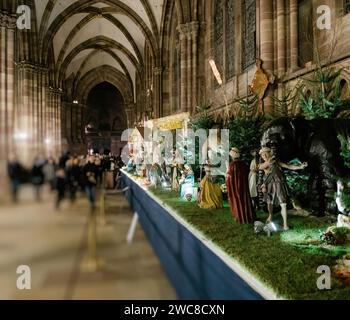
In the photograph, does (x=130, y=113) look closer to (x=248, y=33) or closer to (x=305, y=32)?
(x=248, y=33)

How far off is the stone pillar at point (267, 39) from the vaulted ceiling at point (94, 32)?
14785 mm

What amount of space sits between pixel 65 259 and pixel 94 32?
105ft

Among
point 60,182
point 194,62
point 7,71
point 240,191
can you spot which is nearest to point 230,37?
point 194,62

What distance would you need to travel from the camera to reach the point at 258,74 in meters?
9.35

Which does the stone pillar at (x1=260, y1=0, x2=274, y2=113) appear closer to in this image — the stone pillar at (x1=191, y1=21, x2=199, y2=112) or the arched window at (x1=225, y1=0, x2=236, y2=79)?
the arched window at (x1=225, y1=0, x2=236, y2=79)

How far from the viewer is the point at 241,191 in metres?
5.89

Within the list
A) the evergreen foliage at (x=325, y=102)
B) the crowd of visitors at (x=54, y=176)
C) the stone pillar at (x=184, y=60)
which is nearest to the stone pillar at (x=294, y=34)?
the evergreen foliage at (x=325, y=102)

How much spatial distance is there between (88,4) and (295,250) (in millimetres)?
25482

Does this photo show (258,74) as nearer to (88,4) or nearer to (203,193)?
(203,193)

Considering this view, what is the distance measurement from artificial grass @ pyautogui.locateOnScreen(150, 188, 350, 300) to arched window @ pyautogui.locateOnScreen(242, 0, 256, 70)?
7.10m

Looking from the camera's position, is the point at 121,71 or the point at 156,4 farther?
the point at 121,71

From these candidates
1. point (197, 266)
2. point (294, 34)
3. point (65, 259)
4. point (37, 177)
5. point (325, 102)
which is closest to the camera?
point (37, 177)
